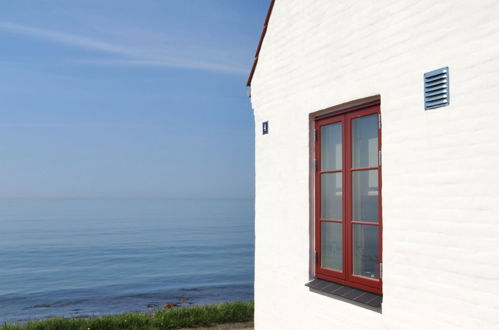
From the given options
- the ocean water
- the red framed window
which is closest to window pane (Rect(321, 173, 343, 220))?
the red framed window

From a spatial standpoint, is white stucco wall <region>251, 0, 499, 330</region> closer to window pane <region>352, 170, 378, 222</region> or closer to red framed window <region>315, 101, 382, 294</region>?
red framed window <region>315, 101, 382, 294</region>

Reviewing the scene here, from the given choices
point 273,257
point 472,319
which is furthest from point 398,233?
point 273,257

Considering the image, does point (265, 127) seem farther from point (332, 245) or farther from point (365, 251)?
point (365, 251)

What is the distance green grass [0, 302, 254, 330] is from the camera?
404 inches

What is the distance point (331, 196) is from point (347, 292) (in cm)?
111

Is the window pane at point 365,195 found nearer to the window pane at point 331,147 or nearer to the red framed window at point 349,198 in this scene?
the red framed window at point 349,198

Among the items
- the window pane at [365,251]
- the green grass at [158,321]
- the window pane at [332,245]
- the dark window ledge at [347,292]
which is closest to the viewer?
the dark window ledge at [347,292]

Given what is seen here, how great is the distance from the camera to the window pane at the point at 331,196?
5.89m

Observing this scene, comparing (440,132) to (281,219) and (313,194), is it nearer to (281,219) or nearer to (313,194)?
(313,194)

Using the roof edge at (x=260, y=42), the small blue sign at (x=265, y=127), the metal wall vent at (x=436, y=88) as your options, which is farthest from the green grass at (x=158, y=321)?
the metal wall vent at (x=436, y=88)

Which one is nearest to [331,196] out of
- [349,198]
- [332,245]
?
[349,198]

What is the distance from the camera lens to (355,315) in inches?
215

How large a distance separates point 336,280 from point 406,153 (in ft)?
6.03

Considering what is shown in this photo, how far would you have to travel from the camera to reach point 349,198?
224 inches
